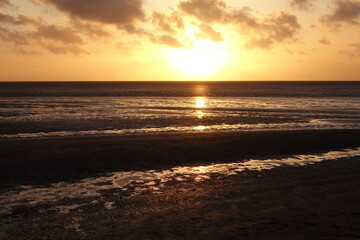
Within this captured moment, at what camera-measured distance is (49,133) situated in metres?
27.6

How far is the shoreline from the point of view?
15757 mm

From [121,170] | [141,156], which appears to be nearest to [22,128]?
[141,156]

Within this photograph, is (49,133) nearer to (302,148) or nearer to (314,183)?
(302,148)

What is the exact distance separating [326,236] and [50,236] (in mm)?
6340

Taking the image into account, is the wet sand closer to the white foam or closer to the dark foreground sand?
the dark foreground sand

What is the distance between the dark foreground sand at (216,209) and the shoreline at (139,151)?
0.53 feet

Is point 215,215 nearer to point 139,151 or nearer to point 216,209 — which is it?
point 216,209

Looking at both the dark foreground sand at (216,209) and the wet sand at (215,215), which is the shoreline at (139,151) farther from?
the wet sand at (215,215)

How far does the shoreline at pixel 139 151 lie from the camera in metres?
15.8

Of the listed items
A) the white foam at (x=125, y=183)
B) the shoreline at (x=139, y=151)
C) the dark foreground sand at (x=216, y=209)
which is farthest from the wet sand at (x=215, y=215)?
the shoreline at (x=139, y=151)

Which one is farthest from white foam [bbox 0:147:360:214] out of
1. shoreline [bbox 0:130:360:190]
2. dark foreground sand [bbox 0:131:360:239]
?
shoreline [bbox 0:130:360:190]

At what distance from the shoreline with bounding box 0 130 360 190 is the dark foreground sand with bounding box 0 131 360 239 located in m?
0.16

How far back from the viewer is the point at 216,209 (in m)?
10.6

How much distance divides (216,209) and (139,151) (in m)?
10.2
